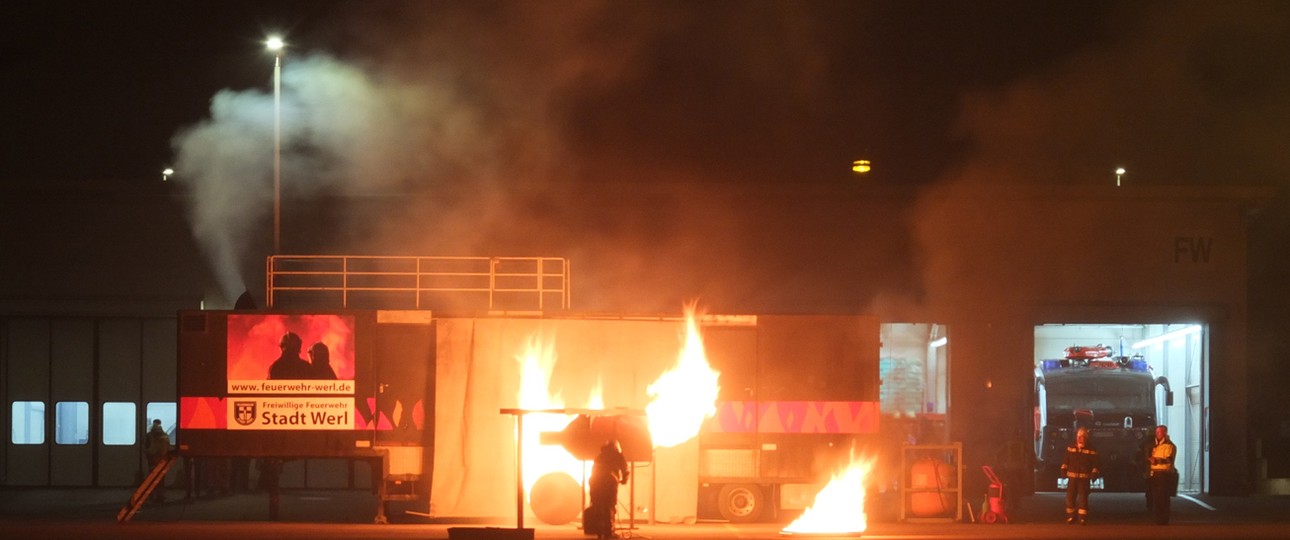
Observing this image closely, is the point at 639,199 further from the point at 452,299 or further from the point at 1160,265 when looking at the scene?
the point at 1160,265

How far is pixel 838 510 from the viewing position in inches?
683

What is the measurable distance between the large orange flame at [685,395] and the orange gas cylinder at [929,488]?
3.67 m

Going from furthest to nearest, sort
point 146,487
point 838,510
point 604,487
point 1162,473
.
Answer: point 1162,473, point 146,487, point 838,510, point 604,487

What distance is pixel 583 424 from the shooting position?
14680 millimetres

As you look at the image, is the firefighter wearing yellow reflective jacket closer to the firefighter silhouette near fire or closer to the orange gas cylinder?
the orange gas cylinder

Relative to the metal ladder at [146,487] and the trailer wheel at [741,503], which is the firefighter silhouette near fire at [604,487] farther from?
the metal ladder at [146,487]

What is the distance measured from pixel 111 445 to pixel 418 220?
8.20 metres

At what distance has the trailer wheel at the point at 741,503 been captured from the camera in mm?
18703

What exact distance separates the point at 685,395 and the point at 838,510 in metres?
2.70

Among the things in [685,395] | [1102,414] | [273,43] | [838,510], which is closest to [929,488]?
[838,510]

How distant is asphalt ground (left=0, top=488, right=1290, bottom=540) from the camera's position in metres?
17.2

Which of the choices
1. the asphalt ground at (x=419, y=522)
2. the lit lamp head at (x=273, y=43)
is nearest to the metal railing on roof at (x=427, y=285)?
the asphalt ground at (x=419, y=522)

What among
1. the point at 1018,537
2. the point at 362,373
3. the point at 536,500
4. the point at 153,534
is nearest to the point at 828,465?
the point at 1018,537

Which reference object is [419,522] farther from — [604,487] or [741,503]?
[604,487]
